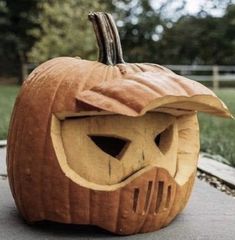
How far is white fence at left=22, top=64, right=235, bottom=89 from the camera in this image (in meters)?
23.7

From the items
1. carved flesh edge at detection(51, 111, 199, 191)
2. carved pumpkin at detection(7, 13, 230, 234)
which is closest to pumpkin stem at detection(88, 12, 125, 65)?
carved pumpkin at detection(7, 13, 230, 234)

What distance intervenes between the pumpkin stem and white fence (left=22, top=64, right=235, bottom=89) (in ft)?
65.8

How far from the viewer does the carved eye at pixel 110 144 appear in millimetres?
2926

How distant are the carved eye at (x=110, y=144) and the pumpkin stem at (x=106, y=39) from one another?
47cm

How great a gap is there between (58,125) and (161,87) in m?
0.57

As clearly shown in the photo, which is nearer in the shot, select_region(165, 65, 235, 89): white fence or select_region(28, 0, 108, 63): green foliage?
select_region(28, 0, 108, 63): green foliage

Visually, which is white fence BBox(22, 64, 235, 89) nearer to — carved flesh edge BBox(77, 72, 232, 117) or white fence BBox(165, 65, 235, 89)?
white fence BBox(165, 65, 235, 89)

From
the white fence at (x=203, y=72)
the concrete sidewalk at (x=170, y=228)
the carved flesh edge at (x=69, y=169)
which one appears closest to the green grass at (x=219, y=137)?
the concrete sidewalk at (x=170, y=228)

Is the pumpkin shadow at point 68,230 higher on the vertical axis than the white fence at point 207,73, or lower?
higher

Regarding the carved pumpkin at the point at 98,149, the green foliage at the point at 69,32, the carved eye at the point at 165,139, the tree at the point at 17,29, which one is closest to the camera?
the carved pumpkin at the point at 98,149

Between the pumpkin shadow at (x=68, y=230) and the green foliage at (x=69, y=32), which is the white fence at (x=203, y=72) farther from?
the pumpkin shadow at (x=68, y=230)

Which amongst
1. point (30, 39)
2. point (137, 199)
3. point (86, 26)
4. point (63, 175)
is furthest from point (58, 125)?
point (30, 39)

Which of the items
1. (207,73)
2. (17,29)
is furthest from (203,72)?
(17,29)

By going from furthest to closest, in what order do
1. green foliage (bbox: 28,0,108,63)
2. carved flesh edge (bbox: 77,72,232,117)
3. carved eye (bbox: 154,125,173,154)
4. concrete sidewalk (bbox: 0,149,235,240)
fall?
green foliage (bbox: 28,0,108,63), carved eye (bbox: 154,125,173,154), concrete sidewalk (bbox: 0,149,235,240), carved flesh edge (bbox: 77,72,232,117)
